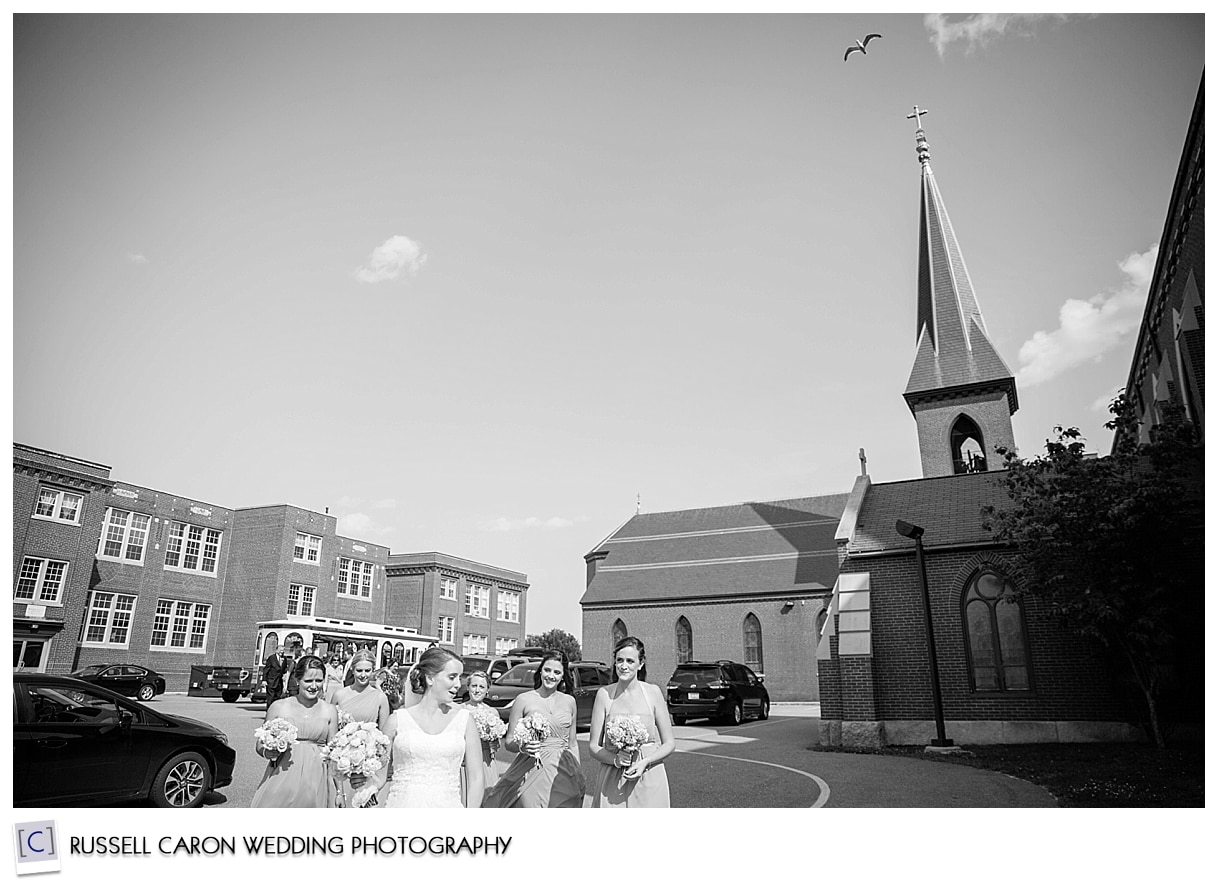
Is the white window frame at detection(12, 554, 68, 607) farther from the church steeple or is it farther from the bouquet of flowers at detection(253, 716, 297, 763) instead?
the church steeple

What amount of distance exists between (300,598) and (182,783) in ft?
115

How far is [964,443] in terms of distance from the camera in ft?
96.0

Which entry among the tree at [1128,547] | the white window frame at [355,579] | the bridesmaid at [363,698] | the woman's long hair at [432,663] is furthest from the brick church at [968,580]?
the white window frame at [355,579]

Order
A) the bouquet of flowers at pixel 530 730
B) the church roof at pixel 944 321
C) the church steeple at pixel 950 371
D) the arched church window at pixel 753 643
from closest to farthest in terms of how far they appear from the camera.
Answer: the bouquet of flowers at pixel 530 730
the church steeple at pixel 950 371
the church roof at pixel 944 321
the arched church window at pixel 753 643

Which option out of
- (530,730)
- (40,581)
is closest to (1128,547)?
(530,730)

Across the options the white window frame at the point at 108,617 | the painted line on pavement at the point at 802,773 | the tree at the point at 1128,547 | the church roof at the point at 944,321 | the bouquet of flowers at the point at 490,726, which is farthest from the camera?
the white window frame at the point at 108,617

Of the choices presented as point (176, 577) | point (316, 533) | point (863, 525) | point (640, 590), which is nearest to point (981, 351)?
point (863, 525)

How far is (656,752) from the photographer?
5.58 metres

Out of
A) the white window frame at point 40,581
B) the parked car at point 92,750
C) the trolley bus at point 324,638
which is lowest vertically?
the parked car at point 92,750

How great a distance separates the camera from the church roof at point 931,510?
16047mm

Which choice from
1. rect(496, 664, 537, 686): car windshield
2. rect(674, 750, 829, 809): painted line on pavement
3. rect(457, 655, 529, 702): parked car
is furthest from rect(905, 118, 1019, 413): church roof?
rect(674, 750, 829, 809): painted line on pavement

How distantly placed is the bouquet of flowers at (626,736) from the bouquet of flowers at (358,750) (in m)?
1.60

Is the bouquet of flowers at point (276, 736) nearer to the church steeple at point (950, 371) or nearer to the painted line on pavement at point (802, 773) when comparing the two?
the painted line on pavement at point (802, 773)

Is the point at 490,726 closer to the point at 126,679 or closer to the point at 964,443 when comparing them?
the point at 126,679
